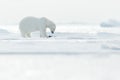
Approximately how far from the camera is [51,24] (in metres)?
11.2
